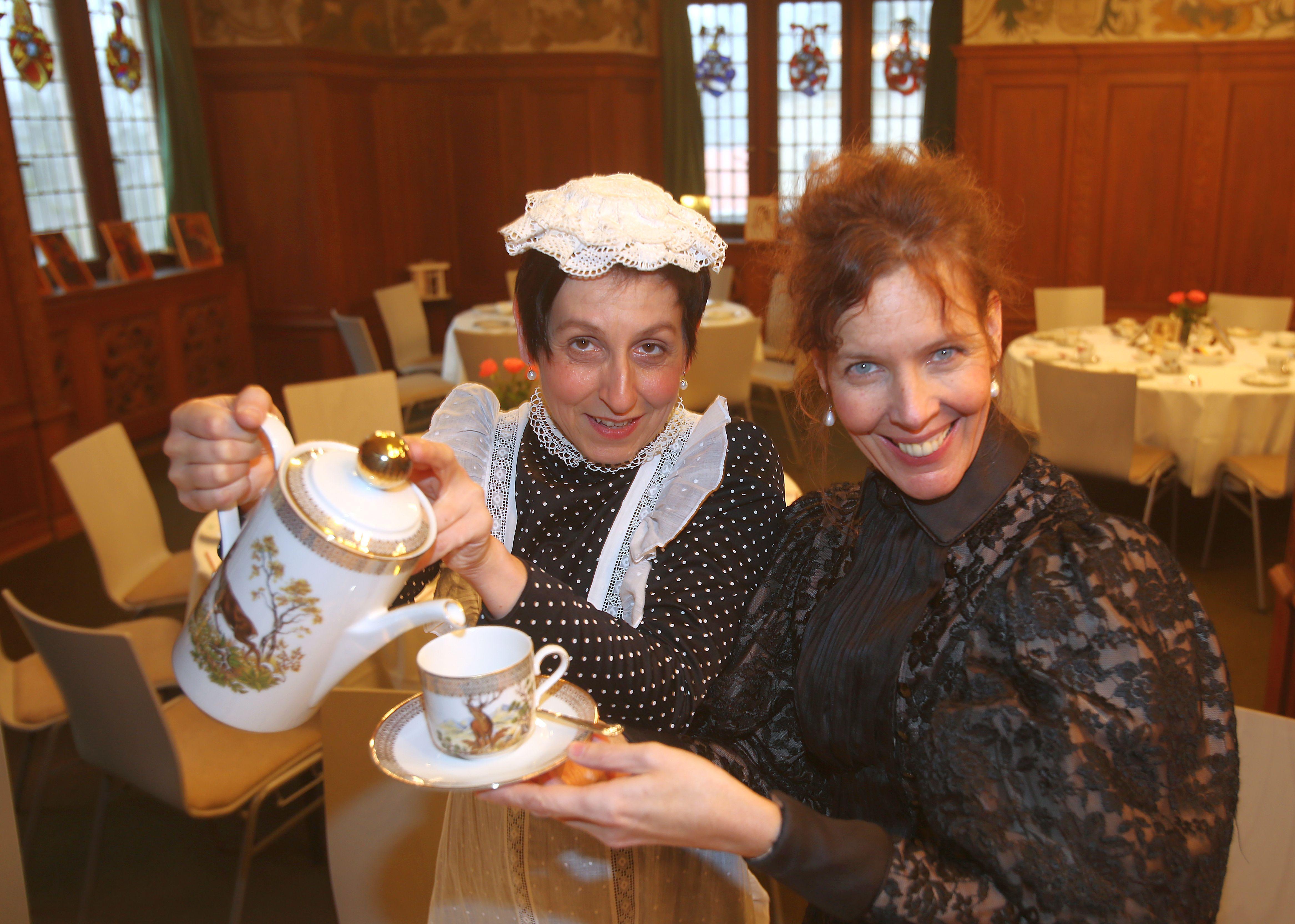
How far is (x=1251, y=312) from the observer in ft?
19.5

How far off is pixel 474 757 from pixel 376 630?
0.50 ft

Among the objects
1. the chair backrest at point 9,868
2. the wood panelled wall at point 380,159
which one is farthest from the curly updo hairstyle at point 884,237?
the wood panelled wall at point 380,159

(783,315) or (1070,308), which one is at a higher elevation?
(783,315)

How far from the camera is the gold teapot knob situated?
0.88 metres

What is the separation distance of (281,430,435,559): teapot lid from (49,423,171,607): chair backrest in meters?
2.61

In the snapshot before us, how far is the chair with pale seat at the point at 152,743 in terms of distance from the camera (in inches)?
80.0

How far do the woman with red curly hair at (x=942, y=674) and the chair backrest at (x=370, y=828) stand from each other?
0.64 meters

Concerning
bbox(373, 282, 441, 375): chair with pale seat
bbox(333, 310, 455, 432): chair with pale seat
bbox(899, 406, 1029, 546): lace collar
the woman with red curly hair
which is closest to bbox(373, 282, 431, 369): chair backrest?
bbox(373, 282, 441, 375): chair with pale seat

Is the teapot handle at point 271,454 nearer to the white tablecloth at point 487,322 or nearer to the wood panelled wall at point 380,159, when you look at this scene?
the white tablecloth at point 487,322

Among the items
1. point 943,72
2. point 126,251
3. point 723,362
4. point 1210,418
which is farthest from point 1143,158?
point 126,251

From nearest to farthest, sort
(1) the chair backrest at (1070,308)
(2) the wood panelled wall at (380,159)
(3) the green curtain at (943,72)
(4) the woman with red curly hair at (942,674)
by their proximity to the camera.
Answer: (4) the woman with red curly hair at (942,674)
(1) the chair backrest at (1070,308)
(2) the wood panelled wall at (380,159)
(3) the green curtain at (943,72)

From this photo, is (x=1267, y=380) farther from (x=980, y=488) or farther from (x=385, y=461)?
(x=385, y=461)

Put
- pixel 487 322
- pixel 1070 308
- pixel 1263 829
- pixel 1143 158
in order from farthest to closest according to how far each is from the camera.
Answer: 1. pixel 1143 158
2. pixel 1070 308
3. pixel 487 322
4. pixel 1263 829

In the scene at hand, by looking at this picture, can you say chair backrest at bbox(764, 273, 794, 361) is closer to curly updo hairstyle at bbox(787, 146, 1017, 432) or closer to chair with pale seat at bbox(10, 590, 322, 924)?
curly updo hairstyle at bbox(787, 146, 1017, 432)
